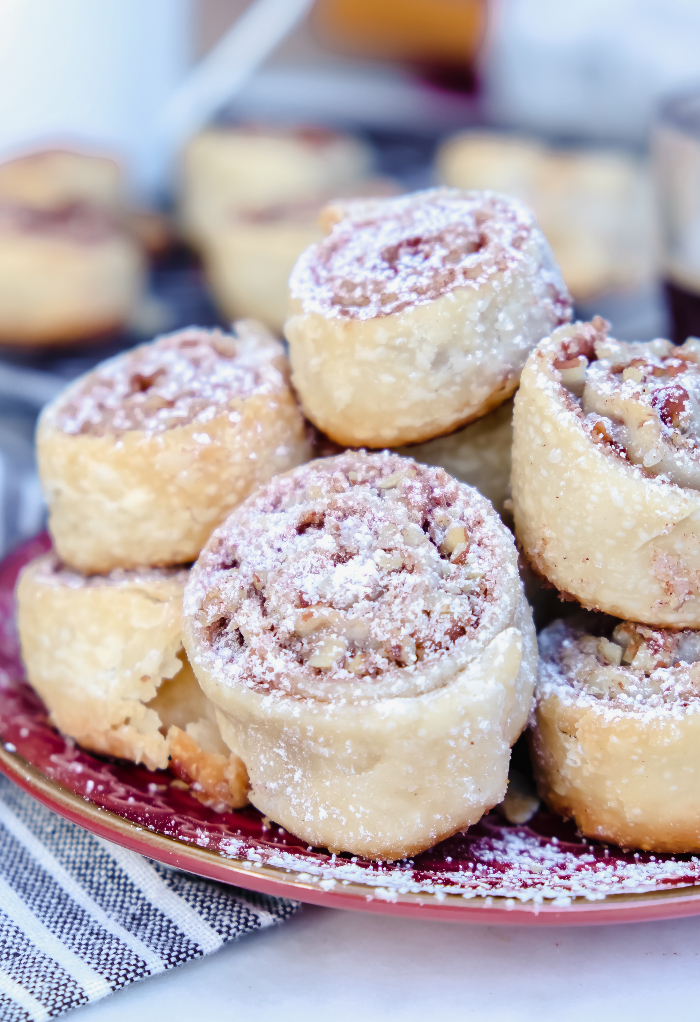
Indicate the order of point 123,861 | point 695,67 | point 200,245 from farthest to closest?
point 200,245
point 695,67
point 123,861

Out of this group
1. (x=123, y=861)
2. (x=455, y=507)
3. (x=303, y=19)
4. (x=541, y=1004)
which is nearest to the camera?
(x=541, y=1004)

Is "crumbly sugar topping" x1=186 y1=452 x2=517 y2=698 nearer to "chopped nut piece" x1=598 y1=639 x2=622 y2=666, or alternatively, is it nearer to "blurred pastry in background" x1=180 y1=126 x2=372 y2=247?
"chopped nut piece" x1=598 y1=639 x2=622 y2=666

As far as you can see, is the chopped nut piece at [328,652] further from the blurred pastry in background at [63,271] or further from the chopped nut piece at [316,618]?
the blurred pastry in background at [63,271]

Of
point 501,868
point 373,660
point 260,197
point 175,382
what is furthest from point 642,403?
point 260,197

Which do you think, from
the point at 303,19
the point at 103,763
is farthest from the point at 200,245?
the point at 103,763

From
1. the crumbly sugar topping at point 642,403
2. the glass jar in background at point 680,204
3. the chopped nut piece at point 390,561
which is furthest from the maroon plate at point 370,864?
the glass jar in background at point 680,204

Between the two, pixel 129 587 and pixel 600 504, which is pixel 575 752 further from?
pixel 129 587

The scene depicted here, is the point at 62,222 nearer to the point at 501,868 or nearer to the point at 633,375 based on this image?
the point at 633,375
